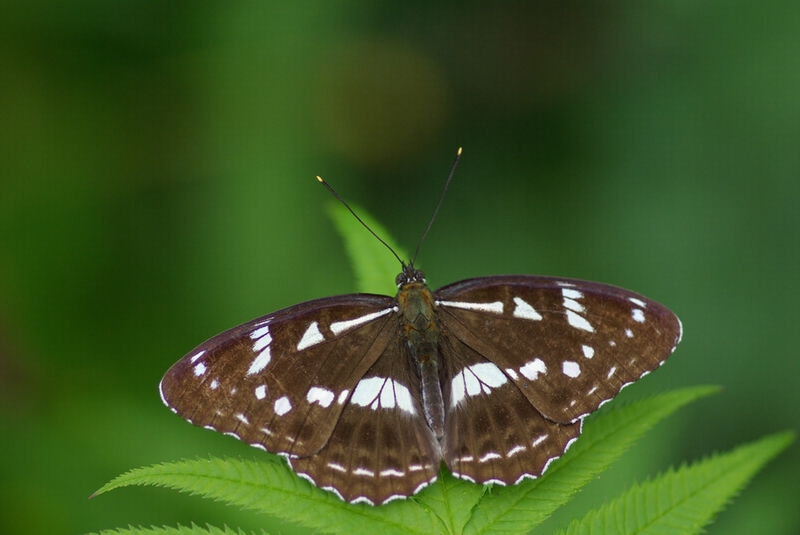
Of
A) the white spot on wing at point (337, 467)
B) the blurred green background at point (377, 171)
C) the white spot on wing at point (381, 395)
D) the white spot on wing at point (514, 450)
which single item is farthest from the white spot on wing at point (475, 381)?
the blurred green background at point (377, 171)

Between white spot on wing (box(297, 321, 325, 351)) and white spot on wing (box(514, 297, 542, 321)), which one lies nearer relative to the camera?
white spot on wing (box(297, 321, 325, 351))

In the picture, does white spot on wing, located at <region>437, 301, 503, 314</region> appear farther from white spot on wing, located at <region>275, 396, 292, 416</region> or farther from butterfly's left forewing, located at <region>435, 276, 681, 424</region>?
white spot on wing, located at <region>275, 396, 292, 416</region>

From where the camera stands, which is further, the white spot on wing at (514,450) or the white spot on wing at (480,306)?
the white spot on wing at (480,306)

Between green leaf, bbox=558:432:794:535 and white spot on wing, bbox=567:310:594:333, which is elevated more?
white spot on wing, bbox=567:310:594:333

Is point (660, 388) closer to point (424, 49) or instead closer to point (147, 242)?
point (424, 49)

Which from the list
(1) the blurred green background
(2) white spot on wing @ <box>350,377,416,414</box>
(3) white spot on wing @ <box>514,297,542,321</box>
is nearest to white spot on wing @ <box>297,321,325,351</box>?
(2) white spot on wing @ <box>350,377,416,414</box>

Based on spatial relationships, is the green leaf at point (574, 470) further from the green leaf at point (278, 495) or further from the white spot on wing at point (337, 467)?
the white spot on wing at point (337, 467)

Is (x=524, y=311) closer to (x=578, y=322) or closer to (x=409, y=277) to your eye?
(x=578, y=322)
